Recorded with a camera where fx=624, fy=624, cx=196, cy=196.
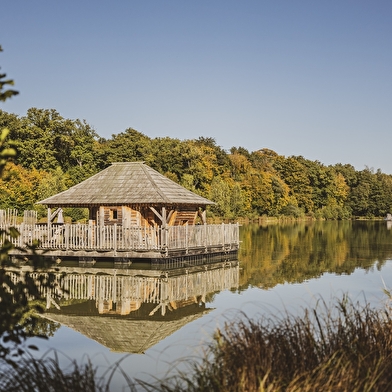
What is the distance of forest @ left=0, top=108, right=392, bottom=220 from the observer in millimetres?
55750

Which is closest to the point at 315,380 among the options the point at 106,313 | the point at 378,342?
the point at 378,342

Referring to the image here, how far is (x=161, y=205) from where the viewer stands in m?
27.7

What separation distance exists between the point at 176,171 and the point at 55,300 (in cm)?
5154

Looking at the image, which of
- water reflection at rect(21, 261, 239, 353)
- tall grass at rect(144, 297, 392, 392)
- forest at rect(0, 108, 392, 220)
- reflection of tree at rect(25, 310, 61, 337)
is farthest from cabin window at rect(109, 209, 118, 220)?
tall grass at rect(144, 297, 392, 392)

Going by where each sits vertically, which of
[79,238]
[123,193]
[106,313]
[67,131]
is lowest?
[106,313]

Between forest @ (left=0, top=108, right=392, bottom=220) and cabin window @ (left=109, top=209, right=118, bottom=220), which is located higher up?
forest @ (left=0, top=108, right=392, bottom=220)

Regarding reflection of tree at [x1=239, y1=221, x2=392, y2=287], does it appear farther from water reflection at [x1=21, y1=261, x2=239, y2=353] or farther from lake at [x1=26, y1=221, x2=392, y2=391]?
water reflection at [x1=21, y1=261, x2=239, y2=353]

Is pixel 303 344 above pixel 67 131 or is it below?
below

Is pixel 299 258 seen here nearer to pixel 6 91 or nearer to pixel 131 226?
pixel 131 226

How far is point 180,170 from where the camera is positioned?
69.6 metres

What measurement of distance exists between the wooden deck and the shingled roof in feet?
4.75

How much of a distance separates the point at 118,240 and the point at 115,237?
1.00 m

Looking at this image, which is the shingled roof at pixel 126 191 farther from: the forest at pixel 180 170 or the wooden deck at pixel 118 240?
the forest at pixel 180 170

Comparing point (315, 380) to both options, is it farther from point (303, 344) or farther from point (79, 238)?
point (79, 238)
